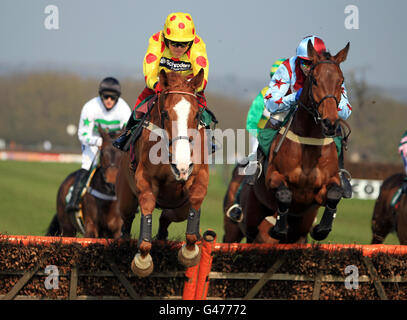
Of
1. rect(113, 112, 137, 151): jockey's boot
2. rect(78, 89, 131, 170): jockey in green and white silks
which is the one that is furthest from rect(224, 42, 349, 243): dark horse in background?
rect(78, 89, 131, 170): jockey in green and white silks

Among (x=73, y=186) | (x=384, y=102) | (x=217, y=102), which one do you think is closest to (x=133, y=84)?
(x=217, y=102)

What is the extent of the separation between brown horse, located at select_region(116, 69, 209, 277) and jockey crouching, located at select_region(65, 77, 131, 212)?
3.45 m

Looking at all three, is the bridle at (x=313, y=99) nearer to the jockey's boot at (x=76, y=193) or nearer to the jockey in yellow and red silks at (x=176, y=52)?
the jockey in yellow and red silks at (x=176, y=52)

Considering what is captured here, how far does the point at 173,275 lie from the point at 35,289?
134 centimetres

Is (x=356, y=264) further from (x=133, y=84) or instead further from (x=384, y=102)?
(x=133, y=84)

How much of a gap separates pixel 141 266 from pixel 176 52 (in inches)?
91.3

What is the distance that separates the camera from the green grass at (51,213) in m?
15.0

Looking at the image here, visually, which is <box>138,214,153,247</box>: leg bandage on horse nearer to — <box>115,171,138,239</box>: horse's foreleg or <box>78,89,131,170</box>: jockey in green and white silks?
<box>115,171,138,239</box>: horse's foreleg

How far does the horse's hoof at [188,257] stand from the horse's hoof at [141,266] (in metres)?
0.29

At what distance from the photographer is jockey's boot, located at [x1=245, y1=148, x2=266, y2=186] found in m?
7.06

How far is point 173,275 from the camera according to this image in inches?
241

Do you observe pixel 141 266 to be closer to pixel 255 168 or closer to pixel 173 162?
pixel 173 162

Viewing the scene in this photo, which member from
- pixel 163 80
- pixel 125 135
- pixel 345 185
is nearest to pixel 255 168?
pixel 345 185

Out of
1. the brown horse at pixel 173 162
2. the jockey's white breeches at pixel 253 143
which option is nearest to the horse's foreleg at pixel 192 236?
the brown horse at pixel 173 162
